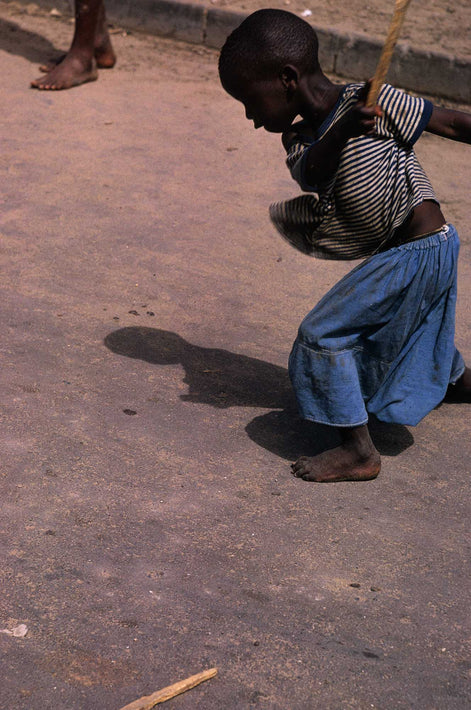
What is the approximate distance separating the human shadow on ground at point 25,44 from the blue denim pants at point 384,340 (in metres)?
4.96

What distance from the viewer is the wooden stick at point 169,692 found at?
1.89m

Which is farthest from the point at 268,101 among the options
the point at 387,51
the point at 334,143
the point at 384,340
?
the point at 384,340

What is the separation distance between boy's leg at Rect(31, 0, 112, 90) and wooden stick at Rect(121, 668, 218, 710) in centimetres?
509

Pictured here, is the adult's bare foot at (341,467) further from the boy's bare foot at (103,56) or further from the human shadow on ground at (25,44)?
the human shadow on ground at (25,44)

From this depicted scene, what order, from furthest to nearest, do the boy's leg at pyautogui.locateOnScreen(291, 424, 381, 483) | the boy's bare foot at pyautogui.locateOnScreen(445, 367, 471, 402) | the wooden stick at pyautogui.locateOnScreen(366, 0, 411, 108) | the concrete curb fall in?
the concrete curb, the boy's bare foot at pyautogui.locateOnScreen(445, 367, 471, 402), the boy's leg at pyautogui.locateOnScreen(291, 424, 381, 483), the wooden stick at pyautogui.locateOnScreen(366, 0, 411, 108)

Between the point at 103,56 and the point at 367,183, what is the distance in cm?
475

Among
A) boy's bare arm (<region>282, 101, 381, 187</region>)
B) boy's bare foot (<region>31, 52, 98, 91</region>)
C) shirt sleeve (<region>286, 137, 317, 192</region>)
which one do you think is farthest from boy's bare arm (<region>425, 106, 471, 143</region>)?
boy's bare foot (<region>31, 52, 98, 91</region>)

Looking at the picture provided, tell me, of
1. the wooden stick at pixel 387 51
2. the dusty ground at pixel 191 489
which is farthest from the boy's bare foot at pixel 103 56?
the wooden stick at pixel 387 51

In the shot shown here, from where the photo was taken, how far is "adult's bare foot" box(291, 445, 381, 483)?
2.74m

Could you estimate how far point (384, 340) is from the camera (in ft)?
8.99

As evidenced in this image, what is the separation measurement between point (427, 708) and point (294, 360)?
3.75 feet

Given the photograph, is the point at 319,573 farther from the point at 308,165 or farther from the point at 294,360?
the point at 308,165

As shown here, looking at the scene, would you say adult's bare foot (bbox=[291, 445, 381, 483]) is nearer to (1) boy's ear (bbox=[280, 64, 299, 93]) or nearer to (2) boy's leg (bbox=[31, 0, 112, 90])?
(1) boy's ear (bbox=[280, 64, 299, 93])

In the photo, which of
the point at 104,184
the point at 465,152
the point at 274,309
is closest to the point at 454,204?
the point at 465,152
